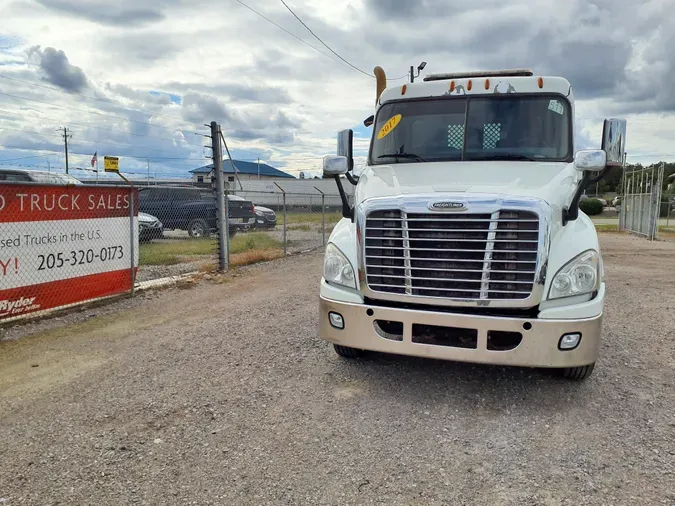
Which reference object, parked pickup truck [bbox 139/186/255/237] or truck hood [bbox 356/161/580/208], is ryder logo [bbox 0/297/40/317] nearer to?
truck hood [bbox 356/161/580/208]

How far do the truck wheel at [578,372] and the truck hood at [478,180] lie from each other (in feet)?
4.29

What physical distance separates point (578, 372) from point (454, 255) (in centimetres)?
143

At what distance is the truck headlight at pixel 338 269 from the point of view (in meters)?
4.21

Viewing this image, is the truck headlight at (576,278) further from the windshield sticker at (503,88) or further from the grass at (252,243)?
the grass at (252,243)

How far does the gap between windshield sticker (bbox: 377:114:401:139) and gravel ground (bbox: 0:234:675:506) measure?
7.67ft

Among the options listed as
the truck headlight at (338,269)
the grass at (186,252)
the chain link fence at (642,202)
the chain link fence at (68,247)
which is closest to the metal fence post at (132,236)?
the chain link fence at (68,247)

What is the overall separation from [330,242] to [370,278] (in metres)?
0.63

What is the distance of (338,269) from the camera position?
14.1ft

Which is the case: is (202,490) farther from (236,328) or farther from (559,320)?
(236,328)

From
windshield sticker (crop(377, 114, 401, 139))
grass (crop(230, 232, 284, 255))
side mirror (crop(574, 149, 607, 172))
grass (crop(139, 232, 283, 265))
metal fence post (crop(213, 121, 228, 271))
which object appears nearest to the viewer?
side mirror (crop(574, 149, 607, 172))

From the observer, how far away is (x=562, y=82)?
16.7ft

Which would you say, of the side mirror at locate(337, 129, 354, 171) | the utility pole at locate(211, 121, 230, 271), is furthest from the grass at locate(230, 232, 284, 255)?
the side mirror at locate(337, 129, 354, 171)

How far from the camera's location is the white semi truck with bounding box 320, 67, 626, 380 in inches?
145

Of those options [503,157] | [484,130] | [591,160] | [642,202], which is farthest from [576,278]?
[642,202]
